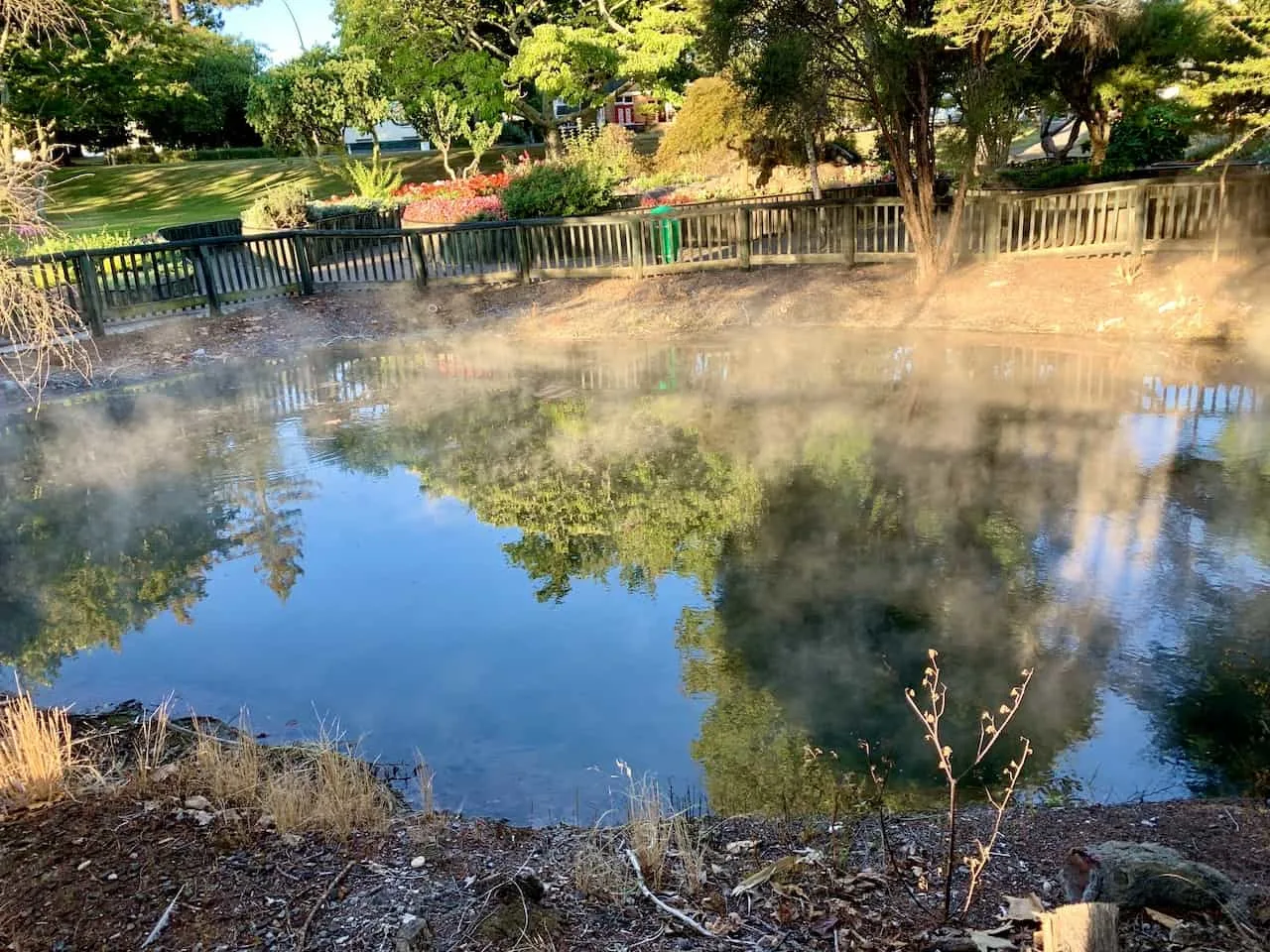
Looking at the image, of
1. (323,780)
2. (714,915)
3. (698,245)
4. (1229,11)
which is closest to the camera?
(714,915)

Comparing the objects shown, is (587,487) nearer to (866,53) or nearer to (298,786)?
(298,786)

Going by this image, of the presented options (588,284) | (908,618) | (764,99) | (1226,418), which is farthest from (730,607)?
(588,284)

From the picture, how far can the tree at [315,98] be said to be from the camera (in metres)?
30.2

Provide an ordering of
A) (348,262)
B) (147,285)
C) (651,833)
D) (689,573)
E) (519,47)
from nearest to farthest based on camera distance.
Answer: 1. (651,833)
2. (689,573)
3. (147,285)
4. (348,262)
5. (519,47)

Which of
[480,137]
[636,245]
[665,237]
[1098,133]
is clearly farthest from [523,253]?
[480,137]

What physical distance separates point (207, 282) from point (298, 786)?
1461 cm

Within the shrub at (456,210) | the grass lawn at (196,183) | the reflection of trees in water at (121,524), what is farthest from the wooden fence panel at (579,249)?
the grass lawn at (196,183)

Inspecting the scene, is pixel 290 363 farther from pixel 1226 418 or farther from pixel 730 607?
pixel 1226 418

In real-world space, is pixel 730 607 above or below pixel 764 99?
below

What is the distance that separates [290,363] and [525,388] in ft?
15.1

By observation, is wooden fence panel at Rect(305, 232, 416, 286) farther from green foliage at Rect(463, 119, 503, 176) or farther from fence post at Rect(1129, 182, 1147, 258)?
green foliage at Rect(463, 119, 503, 176)

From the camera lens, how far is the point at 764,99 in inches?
565

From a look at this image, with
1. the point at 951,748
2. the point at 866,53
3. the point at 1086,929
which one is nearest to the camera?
the point at 1086,929

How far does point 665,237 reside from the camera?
1778 centimetres
